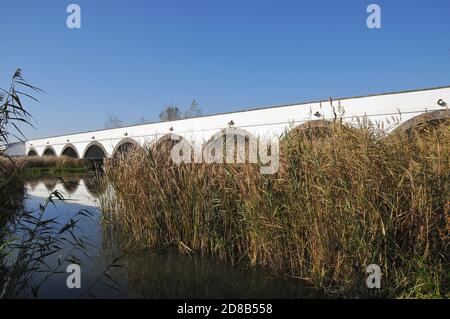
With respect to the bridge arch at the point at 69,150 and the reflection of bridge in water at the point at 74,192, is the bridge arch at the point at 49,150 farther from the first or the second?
the reflection of bridge in water at the point at 74,192

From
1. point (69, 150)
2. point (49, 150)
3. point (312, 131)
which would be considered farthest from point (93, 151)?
point (312, 131)

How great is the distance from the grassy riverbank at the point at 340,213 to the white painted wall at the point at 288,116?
1.13 metres

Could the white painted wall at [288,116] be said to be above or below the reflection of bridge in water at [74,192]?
above

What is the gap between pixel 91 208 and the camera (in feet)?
37.9

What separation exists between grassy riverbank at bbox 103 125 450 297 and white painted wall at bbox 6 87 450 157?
1130 millimetres

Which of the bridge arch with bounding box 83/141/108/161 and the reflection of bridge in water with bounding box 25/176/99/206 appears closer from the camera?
the reflection of bridge in water with bounding box 25/176/99/206

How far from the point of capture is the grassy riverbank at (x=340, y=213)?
Answer: 13.9ft

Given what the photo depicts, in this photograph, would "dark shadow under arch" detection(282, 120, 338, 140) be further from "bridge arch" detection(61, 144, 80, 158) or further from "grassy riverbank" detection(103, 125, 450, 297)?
"bridge arch" detection(61, 144, 80, 158)

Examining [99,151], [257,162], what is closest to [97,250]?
[257,162]

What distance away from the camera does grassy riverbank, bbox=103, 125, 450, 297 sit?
166 inches

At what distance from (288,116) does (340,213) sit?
18.2 meters

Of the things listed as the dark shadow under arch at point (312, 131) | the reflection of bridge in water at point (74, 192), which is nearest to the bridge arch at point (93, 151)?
the reflection of bridge in water at point (74, 192)

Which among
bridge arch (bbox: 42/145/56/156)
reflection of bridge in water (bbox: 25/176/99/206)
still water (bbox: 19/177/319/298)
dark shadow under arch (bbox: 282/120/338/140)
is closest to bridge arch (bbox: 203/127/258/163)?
dark shadow under arch (bbox: 282/120/338/140)
